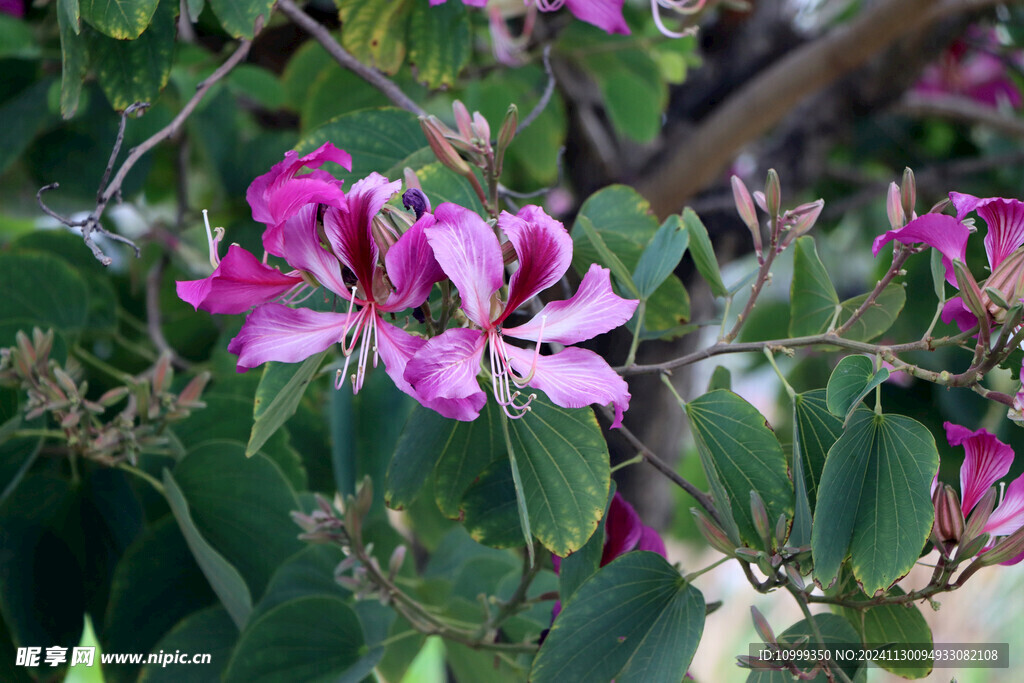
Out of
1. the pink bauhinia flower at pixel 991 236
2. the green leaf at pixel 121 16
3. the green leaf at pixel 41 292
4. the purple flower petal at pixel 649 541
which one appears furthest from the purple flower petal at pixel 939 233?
the green leaf at pixel 41 292

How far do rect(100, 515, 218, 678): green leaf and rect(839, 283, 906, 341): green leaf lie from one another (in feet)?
2.00

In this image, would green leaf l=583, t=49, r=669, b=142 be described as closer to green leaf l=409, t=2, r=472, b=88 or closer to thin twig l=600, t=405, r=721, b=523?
green leaf l=409, t=2, r=472, b=88

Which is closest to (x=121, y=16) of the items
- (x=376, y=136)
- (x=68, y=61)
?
(x=68, y=61)

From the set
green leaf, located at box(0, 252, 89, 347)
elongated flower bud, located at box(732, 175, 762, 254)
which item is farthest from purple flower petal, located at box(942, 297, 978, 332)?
green leaf, located at box(0, 252, 89, 347)

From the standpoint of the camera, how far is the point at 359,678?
2.09 feet

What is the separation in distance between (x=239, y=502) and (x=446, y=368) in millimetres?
378

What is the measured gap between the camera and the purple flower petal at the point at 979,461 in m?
0.52

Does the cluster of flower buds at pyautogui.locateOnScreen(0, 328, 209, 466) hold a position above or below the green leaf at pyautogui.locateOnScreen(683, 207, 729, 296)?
below

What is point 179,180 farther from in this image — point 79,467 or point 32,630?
point 32,630

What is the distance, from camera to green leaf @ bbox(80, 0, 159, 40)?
1.79 ft

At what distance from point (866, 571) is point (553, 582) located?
1.66 ft

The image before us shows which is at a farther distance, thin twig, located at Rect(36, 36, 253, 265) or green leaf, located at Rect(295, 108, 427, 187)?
green leaf, located at Rect(295, 108, 427, 187)

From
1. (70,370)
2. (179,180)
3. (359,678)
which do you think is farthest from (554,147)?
(359,678)

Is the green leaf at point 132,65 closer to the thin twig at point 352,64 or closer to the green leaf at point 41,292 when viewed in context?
the thin twig at point 352,64
